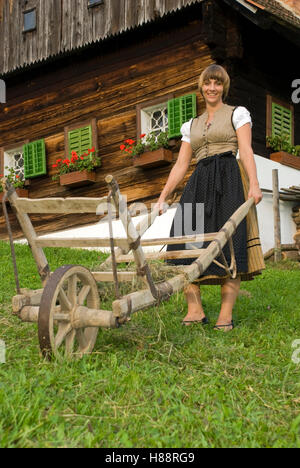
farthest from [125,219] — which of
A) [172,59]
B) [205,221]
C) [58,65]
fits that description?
[58,65]

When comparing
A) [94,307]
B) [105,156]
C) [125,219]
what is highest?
[105,156]

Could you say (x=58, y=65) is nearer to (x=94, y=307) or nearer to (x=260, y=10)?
(x=260, y=10)

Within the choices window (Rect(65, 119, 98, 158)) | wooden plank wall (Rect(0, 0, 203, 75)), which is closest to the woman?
wooden plank wall (Rect(0, 0, 203, 75))

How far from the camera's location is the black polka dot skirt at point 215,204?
419 centimetres

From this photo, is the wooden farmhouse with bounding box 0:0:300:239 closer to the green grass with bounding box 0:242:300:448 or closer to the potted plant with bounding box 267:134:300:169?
the potted plant with bounding box 267:134:300:169

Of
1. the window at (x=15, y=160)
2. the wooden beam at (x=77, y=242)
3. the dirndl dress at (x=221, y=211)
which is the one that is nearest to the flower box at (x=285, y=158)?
the window at (x=15, y=160)

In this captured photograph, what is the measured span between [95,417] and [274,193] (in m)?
8.47

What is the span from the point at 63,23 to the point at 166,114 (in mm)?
3237

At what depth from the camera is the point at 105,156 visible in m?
11.4

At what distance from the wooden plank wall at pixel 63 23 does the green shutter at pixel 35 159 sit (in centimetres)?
182

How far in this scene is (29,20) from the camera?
12477mm

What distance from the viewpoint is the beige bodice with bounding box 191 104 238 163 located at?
418 cm

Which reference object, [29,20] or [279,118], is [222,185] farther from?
[29,20]

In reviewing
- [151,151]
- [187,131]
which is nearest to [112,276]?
[187,131]
